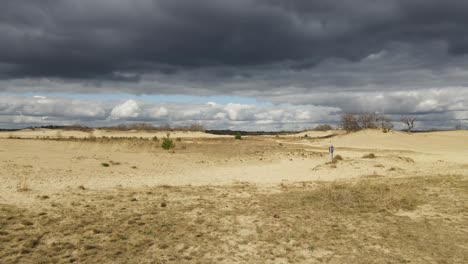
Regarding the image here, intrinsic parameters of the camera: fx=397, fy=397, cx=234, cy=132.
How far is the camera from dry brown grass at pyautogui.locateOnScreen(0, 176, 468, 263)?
9414mm

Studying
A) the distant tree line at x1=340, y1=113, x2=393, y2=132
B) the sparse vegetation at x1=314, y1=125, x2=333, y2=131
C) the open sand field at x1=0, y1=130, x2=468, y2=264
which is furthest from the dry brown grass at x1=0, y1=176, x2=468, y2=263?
the sparse vegetation at x1=314, y1=125, x2=333, y2=131

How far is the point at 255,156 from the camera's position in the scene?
39250mm

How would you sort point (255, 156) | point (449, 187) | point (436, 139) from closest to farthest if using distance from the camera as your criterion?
point (449, 187)
point (255, 156)
point (436, 139)

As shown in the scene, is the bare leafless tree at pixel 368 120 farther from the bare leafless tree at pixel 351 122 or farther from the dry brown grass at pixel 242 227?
the dry brown grass at pixel 242 227

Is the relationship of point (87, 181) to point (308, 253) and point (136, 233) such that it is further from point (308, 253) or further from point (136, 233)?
point (308, 253)

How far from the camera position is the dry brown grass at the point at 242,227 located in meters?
9.41

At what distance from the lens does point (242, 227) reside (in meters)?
11.9

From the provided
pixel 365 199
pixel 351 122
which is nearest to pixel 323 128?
pixel 351 122

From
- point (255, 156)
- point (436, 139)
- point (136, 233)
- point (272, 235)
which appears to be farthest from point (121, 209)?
point (436, 139)

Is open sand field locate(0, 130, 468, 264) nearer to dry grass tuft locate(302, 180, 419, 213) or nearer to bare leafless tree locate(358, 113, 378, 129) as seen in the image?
dry grass tuft locate(302, 180, 419, 213)

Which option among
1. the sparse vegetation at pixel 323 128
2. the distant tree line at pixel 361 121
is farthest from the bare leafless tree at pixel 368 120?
the sparse vegetation at pixel 323 128

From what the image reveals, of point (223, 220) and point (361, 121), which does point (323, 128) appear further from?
point (223, 220)

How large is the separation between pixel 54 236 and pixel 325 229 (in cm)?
752

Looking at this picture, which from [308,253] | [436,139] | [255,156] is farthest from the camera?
[436,139]
